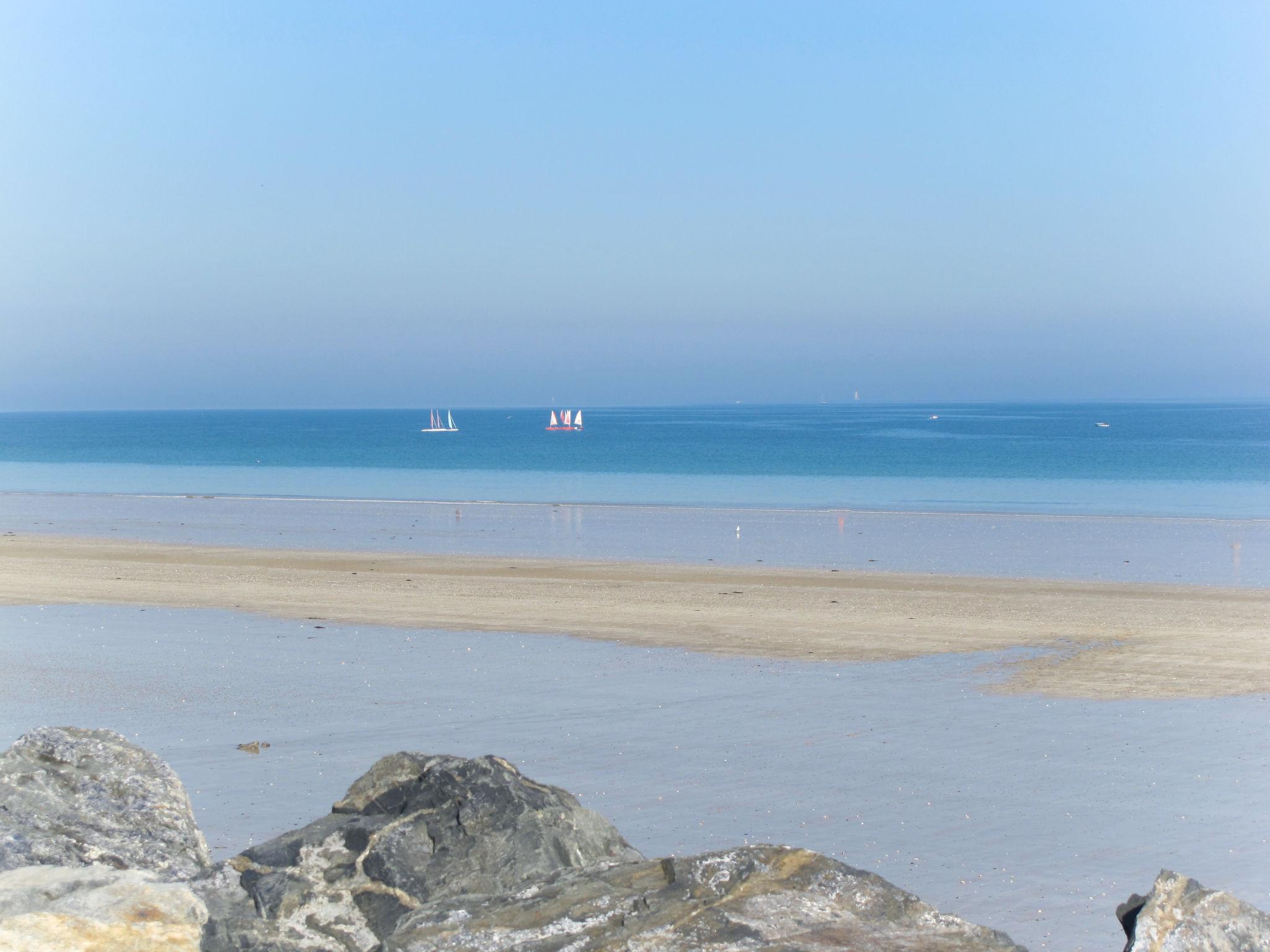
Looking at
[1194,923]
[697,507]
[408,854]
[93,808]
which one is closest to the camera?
[1194,923]

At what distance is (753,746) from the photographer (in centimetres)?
963

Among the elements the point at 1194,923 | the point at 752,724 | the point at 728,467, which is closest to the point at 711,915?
the point at 1194,923

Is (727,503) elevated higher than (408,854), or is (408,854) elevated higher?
(408,854)

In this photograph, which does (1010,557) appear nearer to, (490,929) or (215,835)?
(215,835)

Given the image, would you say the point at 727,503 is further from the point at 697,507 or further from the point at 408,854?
the point at 408,854

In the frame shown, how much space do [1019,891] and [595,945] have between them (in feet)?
10.7

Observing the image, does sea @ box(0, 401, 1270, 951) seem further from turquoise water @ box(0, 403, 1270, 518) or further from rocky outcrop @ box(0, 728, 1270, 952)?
turquoise water @ box(0, 403, 1270, 518)

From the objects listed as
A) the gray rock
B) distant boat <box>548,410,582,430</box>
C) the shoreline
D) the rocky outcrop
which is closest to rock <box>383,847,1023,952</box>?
the rocky outcrop

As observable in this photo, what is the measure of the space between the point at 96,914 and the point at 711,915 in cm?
199

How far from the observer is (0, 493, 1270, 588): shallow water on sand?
23219 mm

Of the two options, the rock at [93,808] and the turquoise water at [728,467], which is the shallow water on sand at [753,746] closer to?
the rock at [93,808]

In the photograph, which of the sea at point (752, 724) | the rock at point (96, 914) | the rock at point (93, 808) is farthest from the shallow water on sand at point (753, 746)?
the rock at point (96, 914)

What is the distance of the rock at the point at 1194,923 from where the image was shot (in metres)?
4.22

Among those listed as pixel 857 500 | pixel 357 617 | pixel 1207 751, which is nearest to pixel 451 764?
pixel 1207 751
